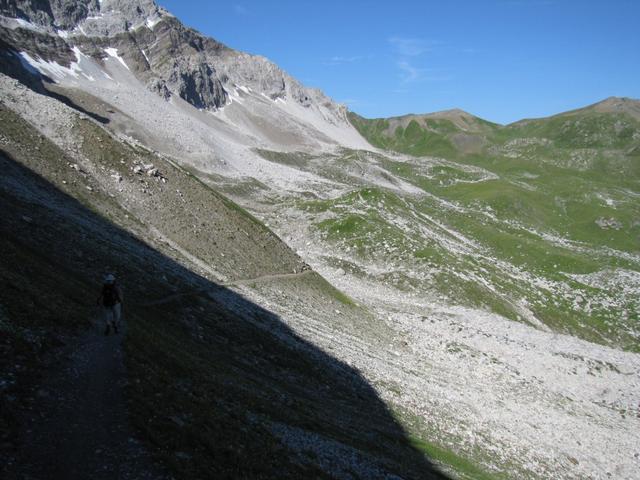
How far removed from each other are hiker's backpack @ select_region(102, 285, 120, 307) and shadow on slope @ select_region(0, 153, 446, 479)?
1398 millimetres

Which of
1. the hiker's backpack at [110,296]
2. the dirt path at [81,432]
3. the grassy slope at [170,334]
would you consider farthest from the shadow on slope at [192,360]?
the hiker's backpack at [110,296]

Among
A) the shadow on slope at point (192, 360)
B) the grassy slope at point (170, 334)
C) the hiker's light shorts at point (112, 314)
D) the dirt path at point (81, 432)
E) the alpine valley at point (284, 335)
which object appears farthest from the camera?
the hiker's light shorts at point (112, 314)

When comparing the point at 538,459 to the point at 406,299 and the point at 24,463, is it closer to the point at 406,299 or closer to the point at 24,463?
the point at 24,463

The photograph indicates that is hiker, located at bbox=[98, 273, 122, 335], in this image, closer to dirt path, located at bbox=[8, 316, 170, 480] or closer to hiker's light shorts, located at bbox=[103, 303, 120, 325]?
hiker's light shorts, located at bbox=[103, 303, 120, 325]

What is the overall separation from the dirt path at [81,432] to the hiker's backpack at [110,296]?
4.44 m

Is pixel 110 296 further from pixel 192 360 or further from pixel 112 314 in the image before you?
pixel 192 360

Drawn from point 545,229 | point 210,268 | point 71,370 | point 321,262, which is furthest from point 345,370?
point 545,229

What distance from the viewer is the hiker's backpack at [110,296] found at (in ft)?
77.4

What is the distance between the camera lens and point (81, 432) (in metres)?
15.0

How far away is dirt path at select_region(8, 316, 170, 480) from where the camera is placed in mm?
13328

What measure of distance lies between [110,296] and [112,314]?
101 cm

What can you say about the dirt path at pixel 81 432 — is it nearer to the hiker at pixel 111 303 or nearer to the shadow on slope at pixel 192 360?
the shadow on slope at pixel 192 360

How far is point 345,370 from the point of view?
42250mm

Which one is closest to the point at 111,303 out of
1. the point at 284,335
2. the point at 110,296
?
the point at 110,296
